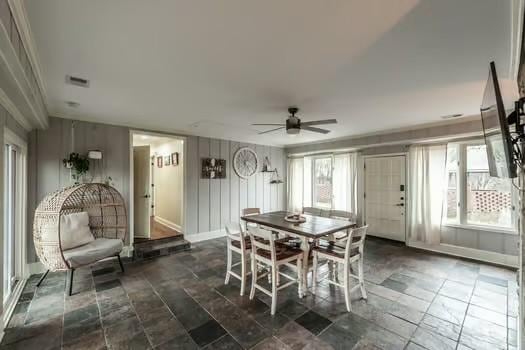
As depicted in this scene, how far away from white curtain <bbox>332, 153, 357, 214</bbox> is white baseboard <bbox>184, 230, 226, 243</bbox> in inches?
119

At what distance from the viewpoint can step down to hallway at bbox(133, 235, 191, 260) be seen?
3949 millimetres

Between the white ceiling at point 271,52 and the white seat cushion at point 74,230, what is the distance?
5.30 ft

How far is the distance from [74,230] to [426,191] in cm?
605

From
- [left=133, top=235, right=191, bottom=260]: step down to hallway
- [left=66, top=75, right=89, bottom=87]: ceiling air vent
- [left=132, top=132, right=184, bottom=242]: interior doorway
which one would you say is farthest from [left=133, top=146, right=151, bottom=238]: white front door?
[left=66, top=75, right=89, bottom=87]: ceiling air vent

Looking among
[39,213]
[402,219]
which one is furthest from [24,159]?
[402,219]

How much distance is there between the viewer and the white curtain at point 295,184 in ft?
21.7

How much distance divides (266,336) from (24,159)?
3.95 m

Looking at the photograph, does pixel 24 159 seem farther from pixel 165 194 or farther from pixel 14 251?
pixel 165 194

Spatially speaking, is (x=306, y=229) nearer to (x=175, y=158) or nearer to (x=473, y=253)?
(x=473, y=253)

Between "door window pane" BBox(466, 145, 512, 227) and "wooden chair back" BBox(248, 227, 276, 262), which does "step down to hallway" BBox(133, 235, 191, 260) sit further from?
"door window pane" BBox(466, 145, 512, 227)

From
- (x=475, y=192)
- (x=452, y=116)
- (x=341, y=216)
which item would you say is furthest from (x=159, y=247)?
(x=475, y=192)

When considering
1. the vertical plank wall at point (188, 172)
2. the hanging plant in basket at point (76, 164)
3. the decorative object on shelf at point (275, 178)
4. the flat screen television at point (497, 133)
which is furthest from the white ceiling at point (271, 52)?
the decorative object on shelf at point (275, 178)

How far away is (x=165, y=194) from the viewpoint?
19.9 ft

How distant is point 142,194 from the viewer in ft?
15.7
